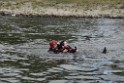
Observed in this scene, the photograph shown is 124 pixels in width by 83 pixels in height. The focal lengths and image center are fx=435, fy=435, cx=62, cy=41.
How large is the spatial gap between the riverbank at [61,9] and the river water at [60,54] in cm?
637

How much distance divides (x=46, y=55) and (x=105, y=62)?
492 cm

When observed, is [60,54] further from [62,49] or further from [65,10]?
[65,10]

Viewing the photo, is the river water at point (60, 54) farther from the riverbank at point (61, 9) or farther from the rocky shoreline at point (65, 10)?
the riverbank at point (61, 9)

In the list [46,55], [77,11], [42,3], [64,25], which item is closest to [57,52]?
[46,55]

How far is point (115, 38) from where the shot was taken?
135ft

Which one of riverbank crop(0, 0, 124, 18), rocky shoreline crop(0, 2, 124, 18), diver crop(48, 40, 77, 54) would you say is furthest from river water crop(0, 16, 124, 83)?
riverbank crop(0, 0, 124, 18)

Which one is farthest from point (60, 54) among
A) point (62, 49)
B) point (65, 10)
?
point (65, 10)

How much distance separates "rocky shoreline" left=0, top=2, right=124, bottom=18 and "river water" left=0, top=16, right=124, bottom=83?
239 inches

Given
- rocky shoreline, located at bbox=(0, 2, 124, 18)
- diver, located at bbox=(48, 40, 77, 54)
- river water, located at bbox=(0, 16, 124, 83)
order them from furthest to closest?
rocky shoreline, located at bbox=(0, 2, 124, 18) < diver, located at bbox=(48, 40, 77, 54) < river water, located at bbox=(0, 16, 124, 83)

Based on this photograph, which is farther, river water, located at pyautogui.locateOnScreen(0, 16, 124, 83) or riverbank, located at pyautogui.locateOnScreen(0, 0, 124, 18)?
riverbank, located at pyautogui.locateOnScreen(0, 0, 124, 18)

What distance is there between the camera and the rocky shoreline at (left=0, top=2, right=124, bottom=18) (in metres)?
62.5

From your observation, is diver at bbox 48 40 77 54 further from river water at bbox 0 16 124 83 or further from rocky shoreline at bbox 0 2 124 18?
rocky shoreline at bbox 0 2 124 18

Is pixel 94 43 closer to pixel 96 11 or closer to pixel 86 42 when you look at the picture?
pixel 86 42

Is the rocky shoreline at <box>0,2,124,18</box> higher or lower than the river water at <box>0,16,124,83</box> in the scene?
higher
